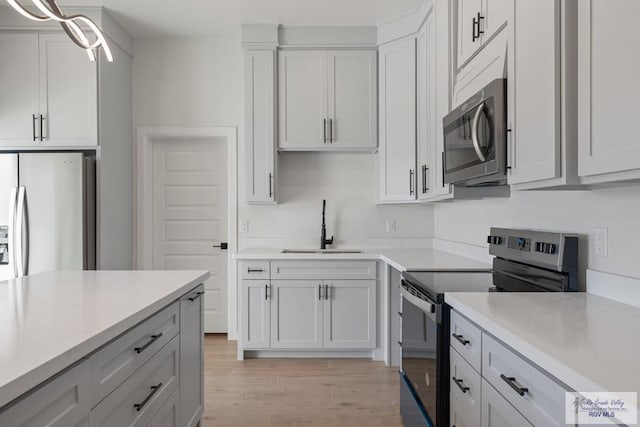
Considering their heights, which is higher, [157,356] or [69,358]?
[69,358]

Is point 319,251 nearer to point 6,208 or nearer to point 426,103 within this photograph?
point 426,103

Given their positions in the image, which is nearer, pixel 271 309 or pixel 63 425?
pixel 63 425

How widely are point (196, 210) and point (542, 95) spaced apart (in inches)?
132

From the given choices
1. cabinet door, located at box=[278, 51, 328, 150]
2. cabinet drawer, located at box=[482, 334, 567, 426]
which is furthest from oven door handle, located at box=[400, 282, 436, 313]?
cabinet door, located at box=[278, 51, 328, 150]

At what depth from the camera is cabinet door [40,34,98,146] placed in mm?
3223

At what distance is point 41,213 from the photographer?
309 cm

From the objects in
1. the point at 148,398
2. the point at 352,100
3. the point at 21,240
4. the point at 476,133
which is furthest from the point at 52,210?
the point at 476,133

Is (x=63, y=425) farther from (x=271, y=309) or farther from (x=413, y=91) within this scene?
(x=413, y=91)

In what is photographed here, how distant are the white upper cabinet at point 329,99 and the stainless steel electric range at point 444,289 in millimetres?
1729

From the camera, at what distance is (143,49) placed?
3869 mm

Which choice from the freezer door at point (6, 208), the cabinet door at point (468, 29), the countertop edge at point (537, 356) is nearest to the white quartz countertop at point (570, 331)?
the countertop edge at point (537, 356)

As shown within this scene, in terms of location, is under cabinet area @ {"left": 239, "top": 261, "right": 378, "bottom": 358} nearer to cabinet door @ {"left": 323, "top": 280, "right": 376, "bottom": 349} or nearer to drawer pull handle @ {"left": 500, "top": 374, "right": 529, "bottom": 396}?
cabinet door @ {"left": 323, "top": 280, "right": 376, "bottom": 349}

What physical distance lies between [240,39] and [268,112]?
90cm

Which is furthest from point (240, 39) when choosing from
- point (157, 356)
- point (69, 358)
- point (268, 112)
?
point (69, 358)
